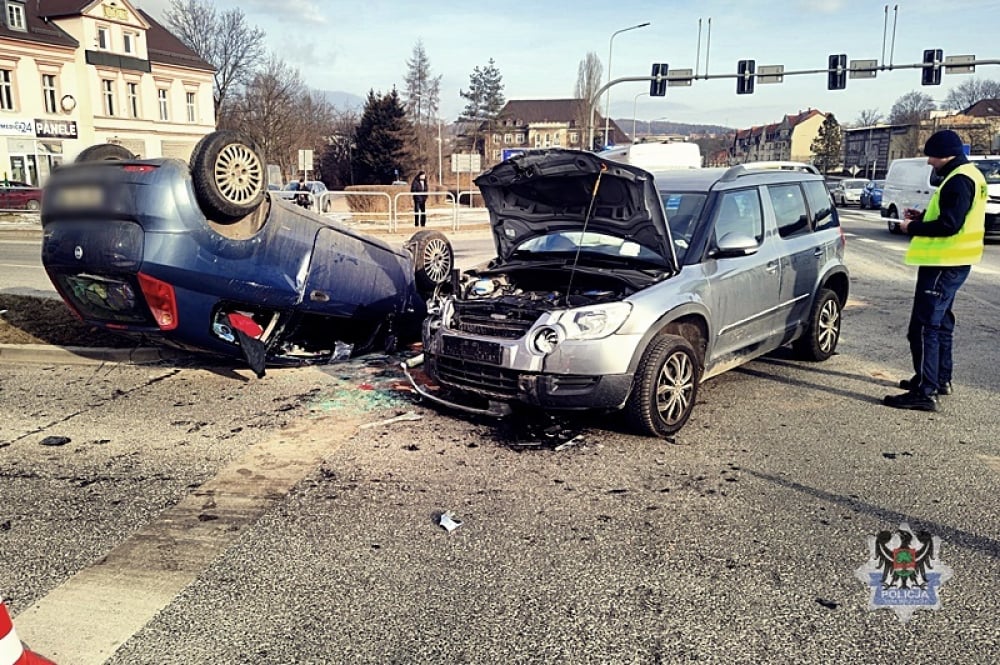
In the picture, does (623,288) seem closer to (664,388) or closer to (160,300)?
(664,388)

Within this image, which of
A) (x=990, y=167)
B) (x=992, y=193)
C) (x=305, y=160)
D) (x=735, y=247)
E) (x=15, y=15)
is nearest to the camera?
(x=735, y=247)

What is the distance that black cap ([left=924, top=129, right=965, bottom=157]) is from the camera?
5.59 m

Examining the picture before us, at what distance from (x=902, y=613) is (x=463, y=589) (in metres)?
1.78

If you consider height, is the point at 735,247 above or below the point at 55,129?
below

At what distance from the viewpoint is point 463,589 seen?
3254mm

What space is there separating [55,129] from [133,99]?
678 cm

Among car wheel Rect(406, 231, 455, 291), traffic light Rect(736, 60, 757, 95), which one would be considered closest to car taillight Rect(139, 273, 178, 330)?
car wheel Rect(406, 231, 455, 291)

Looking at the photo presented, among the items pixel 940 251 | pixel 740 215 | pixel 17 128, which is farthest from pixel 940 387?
pixel 17 128

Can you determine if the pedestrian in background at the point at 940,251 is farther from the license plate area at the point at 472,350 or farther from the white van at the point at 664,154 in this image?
the white van at the point at 664,154

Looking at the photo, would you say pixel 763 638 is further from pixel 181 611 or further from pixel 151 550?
pixel 151 550

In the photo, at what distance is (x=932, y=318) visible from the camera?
18.8 ft

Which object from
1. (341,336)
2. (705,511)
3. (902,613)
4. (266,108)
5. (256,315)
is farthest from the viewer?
(266,108)

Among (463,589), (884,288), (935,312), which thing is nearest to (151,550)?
(463,589)

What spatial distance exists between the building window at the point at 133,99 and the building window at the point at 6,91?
7.35 m
